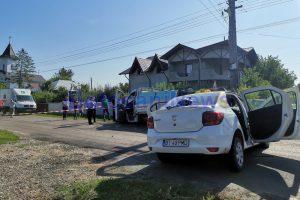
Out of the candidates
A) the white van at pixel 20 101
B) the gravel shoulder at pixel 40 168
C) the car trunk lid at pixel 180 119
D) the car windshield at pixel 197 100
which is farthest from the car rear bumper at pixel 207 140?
the white van at pixel 20 101

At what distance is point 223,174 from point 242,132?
3.70ft

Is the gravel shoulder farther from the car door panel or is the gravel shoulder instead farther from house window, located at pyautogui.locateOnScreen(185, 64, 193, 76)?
house window, located at pyautogui.locateOnScreen(185, 64, 193, 76)

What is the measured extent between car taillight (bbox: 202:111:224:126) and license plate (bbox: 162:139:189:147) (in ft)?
1.71

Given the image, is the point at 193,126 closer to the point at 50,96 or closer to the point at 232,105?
the point at 232,105

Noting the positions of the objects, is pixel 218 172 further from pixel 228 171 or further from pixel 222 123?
pixel 222 123

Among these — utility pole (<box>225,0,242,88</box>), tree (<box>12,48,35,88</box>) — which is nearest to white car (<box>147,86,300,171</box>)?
utility pole (<box>225,0,242,88</box>)

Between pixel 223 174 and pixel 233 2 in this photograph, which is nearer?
pixel 223 174

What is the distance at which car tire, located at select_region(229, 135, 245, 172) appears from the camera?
6598 mm

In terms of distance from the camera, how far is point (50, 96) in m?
43.0

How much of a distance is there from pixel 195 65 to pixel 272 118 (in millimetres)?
32754

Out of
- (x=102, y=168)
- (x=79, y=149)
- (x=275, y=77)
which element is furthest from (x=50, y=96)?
(x=102, y=168)

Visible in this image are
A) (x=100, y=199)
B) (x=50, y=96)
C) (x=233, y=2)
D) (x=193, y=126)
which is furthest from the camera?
(x=50, y=96)

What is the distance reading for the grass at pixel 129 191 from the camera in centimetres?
507

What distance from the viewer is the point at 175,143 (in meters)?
6.65
